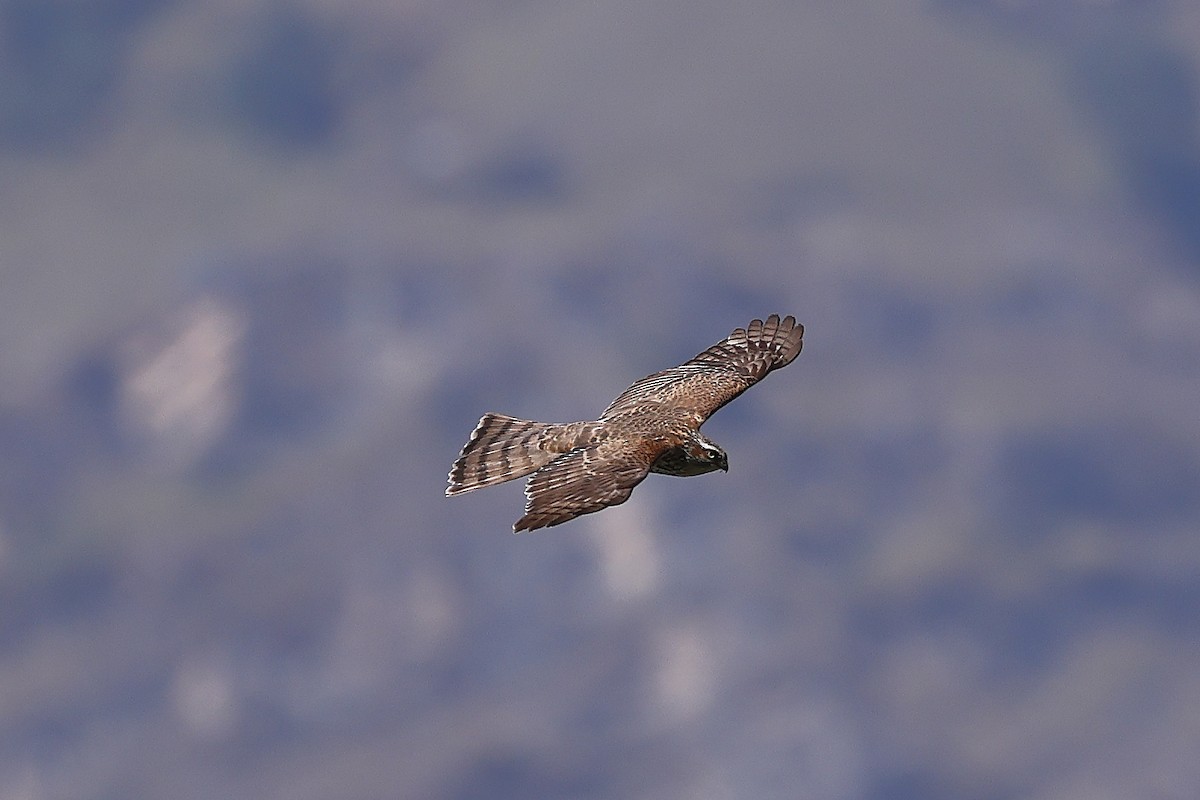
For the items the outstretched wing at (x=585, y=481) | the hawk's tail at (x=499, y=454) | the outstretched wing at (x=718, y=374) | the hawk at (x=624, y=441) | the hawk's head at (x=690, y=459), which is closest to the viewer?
the outstretched wing at (x=585, y=481)

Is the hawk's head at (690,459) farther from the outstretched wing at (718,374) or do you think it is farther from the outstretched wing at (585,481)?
the outstretched wing at (718,374)

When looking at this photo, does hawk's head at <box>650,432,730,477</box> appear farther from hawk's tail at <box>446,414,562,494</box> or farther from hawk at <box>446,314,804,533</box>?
hawk's tail at <box>446,414,562,494</box>

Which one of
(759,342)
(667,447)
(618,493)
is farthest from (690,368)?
(618,493)

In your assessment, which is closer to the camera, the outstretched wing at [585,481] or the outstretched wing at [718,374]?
the outstretched wing at [585,481]

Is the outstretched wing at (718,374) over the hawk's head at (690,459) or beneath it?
over

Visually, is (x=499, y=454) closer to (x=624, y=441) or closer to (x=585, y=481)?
(x=624, y=441)

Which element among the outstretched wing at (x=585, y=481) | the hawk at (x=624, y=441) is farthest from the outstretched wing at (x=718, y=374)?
the outstretched wing at (x=585, y=481)

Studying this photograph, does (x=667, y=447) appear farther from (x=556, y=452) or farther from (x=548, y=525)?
(x=548, y=525)
